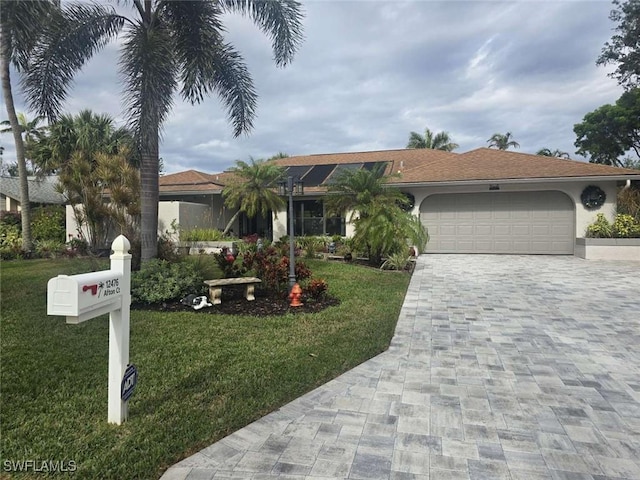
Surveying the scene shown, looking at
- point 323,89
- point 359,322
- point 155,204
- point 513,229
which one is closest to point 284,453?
point 359,322

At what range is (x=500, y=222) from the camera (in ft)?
48.2

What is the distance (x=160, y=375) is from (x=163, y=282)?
10.7 feet

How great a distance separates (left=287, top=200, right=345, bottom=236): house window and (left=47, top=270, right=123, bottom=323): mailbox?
544 inches

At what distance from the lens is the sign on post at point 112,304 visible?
2121 mm

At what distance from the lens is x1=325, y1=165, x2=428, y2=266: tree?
10648 mm

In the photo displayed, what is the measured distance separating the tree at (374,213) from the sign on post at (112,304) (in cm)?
845

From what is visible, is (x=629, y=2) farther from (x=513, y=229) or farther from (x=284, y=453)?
(x=284, y=453)

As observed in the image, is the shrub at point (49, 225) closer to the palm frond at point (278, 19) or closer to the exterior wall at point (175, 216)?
the exterior wall at point (175, 216)

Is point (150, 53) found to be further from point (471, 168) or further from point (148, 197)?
point (471, 168)

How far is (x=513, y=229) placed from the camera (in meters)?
14.6

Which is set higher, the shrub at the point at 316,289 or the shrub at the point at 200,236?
the shrub at the point at 200,236

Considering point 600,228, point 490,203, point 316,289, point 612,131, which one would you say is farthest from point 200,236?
point 612,131

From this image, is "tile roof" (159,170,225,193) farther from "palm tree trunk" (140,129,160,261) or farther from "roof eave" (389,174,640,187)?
"palm tree trunk" (140,129,160,261)

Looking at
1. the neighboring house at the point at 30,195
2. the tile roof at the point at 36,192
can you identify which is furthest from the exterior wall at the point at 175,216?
the tile roof at the point at 36,192
